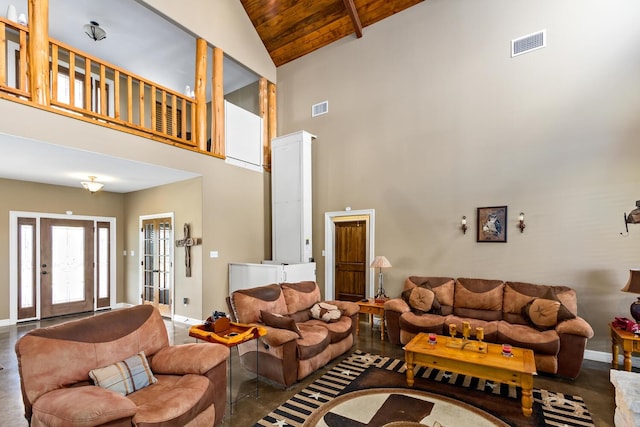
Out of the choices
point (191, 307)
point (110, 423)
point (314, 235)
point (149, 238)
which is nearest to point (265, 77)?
point (314, 235)

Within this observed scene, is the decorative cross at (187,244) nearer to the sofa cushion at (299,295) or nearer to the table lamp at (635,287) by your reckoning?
the sofa cushion at (299,295)

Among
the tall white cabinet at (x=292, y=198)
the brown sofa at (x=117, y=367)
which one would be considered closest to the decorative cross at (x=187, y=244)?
the tall white cabinet at (x=292, y=198)

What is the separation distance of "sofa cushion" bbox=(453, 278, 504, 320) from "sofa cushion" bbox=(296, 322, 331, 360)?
6.71ft

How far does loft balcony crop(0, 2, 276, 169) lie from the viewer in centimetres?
374

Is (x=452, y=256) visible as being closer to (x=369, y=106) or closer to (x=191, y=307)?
(x=369, y=106)

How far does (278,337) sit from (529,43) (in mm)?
5106

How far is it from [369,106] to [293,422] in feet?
16.6

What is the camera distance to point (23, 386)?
202 cm

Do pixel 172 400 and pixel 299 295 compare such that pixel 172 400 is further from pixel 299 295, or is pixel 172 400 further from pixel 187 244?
pixel 187 244

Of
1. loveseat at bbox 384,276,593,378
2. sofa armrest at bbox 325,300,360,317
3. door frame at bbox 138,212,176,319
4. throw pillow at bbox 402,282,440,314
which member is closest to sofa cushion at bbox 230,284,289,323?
sofa armrest at bbox 325,300,360,317

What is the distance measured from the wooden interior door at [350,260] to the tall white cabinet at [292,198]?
1.90 ft

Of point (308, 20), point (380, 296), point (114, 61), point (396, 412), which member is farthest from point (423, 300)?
point (114, 61)

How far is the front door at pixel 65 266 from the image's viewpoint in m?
6.30

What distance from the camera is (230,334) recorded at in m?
3.11
